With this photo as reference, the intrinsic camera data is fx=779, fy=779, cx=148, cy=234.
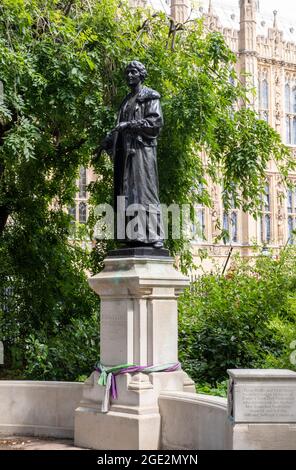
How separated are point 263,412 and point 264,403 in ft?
0.26

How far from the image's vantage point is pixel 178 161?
14.0m

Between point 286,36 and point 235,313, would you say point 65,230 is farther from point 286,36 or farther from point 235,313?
point 286,36

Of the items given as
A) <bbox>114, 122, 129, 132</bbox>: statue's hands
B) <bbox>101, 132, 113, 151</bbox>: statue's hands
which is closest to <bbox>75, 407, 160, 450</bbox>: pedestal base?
<bbox>101, 132, 113, 151</bbox>: statue's hands

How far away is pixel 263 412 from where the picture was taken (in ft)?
22.9

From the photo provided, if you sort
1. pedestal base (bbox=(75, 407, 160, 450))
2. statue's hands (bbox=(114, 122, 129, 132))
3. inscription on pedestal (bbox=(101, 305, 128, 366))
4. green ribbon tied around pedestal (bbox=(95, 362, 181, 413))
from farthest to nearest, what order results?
statue's hands (bbox=(114, 122, 129, 132)) → inscription on pedestal (bbox=(101, 305, 128, 366)) → green ribbon tied around pedestal (bbox=(95, 362, 181, 413)) → pedestal base (bbox=(75, 407, 160, 450))

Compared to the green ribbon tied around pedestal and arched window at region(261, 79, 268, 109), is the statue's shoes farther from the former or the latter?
arched window at region(261, 79, 268, 109)

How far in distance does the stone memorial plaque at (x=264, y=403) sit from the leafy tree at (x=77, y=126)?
6.04 m

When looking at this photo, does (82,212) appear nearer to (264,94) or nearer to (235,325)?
(264,94)

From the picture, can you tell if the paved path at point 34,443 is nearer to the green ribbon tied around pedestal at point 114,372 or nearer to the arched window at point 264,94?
the green ribbon tied around pedestal at point 114,372

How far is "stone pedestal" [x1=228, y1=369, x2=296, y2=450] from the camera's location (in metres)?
6.96

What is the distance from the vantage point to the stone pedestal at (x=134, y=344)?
319 inches

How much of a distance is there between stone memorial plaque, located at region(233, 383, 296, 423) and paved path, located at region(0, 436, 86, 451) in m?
2.40

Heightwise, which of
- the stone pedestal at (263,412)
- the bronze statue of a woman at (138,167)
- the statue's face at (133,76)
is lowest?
the stone pedestal at (263,412)

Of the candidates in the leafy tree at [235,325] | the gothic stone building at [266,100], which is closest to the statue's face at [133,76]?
the leafy tree at [235,325]
